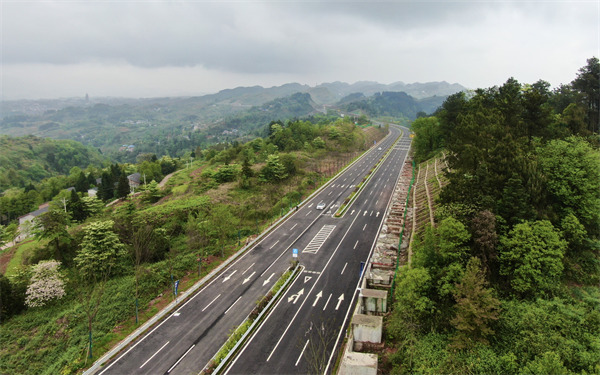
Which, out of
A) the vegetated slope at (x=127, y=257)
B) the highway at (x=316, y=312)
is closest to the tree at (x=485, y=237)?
the highway at (x=316, y=312)

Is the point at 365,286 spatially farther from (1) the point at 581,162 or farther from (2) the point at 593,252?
(1) the point at 581,162

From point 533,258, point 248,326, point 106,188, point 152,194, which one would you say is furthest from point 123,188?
point 533,258

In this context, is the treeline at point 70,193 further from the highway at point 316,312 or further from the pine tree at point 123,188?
→ the highway at point 316,312

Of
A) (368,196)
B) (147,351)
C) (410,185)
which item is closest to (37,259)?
(147,351)

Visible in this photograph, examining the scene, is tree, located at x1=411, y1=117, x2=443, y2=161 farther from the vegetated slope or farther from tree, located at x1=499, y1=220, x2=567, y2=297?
tree, located at x1=499, y1=220, x2=567, y2=297

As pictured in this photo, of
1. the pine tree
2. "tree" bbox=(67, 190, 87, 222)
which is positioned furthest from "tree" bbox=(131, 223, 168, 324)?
the pine tree

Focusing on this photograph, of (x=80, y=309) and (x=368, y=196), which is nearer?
(x=80, y=309)

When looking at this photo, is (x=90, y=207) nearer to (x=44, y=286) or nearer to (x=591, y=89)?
(x=44, y=286)
